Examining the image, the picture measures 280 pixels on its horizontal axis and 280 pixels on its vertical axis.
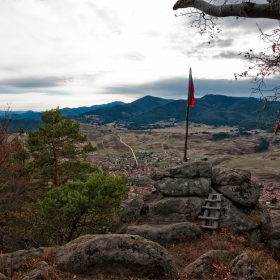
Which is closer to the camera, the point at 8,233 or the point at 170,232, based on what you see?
the point at 170,232

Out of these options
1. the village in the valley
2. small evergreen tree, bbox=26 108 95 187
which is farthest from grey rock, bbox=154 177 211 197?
the village in the valley

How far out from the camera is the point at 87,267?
7941mm

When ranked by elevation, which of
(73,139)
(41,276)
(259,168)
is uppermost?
(73,139)

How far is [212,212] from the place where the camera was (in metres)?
13.8

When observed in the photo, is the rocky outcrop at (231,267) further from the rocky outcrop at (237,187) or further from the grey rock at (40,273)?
the rocky outcrop at (237,187)

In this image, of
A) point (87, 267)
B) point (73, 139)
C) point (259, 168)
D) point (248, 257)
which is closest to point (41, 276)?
point (87, 267)

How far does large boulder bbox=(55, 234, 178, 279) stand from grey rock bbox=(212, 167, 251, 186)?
8201 millimetres

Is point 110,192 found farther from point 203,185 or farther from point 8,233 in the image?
point 8,233

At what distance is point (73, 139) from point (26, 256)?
1667cm

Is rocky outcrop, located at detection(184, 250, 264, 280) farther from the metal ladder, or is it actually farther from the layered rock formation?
the metal ladder

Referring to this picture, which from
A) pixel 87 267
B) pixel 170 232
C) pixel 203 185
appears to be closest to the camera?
pixel 87 267

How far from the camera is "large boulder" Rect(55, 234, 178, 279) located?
7.84 meters

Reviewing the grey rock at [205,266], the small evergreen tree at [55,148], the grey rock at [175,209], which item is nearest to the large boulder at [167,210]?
the grey rock at [175,209]

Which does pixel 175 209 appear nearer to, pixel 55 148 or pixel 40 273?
pixel 40 273
